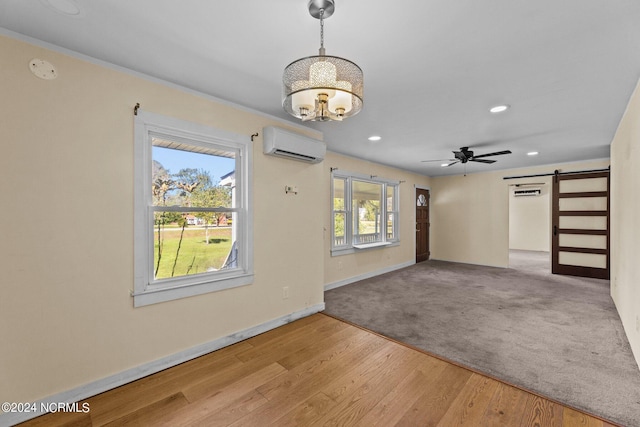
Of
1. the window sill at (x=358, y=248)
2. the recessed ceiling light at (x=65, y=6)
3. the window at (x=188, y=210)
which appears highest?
the recessed ceiling light at (x=65, y=6)

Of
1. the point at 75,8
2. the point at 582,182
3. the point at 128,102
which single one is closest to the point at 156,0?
the point at 75,8

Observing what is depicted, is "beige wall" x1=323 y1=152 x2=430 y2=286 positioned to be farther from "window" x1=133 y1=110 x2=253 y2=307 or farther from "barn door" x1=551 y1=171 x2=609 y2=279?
"barn door" x1=551 y1=171 x2=609 y2=279

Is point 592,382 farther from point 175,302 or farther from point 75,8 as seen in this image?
point 75,8

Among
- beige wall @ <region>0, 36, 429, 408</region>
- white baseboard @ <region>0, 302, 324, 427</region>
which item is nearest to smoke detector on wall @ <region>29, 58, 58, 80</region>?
beige wall @ <region>0, 36, 429, 408</region>

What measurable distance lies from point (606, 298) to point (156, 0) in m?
6.54

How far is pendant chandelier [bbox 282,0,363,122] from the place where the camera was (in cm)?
129

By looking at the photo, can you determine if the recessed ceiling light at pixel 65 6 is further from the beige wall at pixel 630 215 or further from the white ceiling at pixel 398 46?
the beige wall at pixel 630 215

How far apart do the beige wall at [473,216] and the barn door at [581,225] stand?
45 centimetres

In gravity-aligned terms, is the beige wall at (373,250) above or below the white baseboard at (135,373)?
above

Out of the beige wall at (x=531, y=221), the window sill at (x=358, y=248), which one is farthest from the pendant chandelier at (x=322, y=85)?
the beige wall at (x=531, y=221)

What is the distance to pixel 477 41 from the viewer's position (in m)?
1.77

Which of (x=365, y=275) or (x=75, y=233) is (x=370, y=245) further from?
(x=75, y=233)

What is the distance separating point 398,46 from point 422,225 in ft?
21.0

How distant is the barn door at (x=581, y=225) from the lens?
541cm
